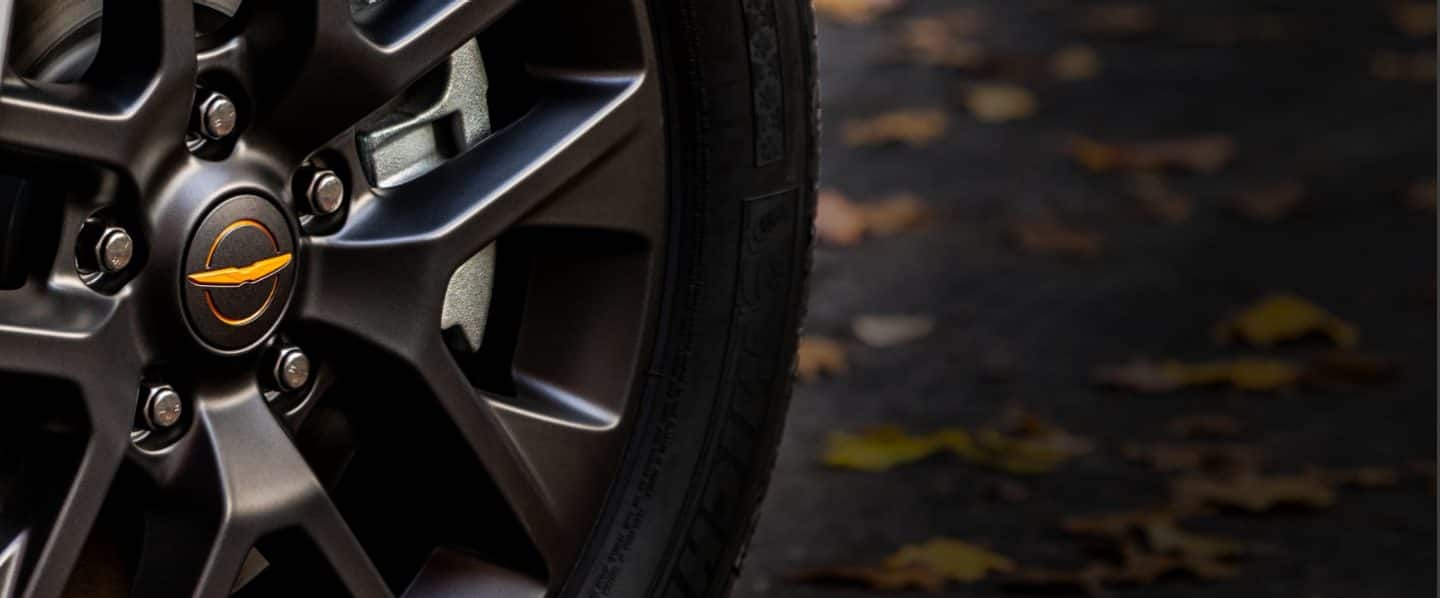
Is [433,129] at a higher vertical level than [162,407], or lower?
higher

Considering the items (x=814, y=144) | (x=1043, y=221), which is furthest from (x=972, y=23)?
(x=814, y=144)

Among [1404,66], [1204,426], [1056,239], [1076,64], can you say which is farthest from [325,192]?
[1404,66]

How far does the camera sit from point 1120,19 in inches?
275

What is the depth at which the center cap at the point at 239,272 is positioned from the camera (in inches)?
60.8

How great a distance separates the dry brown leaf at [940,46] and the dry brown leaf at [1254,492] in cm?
313

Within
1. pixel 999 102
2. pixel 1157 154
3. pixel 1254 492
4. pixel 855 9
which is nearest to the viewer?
pixel 1254 492

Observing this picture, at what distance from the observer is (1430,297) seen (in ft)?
13.7

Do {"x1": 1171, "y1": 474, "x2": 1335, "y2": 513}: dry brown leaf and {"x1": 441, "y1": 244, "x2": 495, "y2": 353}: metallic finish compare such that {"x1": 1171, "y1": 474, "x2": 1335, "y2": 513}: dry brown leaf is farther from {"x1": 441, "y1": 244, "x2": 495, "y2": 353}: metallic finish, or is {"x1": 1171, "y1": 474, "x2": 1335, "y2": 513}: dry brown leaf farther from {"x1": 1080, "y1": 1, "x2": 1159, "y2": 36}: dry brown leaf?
{"x1": 1080, "y1": 1, "x2": 1159, "y2": 36}: dry brown leaf

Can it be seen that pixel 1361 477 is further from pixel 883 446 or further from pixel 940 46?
pixel 940 46

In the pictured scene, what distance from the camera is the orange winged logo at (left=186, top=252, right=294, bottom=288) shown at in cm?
155

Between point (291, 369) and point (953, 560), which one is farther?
point (953, 560)

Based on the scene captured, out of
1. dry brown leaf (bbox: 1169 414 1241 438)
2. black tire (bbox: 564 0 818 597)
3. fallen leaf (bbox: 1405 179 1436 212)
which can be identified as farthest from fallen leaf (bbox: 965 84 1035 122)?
black tire (bbox: 564 0 818 597)

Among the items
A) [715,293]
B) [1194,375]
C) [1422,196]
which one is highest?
[1422,196]

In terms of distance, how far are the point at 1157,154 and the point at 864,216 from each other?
0.98 metres
